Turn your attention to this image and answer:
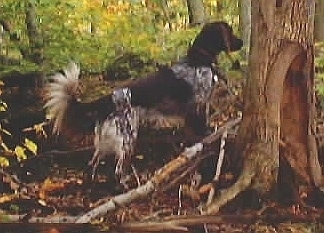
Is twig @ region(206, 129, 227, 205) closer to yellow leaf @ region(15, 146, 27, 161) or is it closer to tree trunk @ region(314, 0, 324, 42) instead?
tree trunk @ region(314, 0, 324, 42)

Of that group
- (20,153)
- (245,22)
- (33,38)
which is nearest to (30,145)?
(20,153)

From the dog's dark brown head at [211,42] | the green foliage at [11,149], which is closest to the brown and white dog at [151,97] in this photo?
the dog's dark brown head at [211,42]

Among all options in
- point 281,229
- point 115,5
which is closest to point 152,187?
point 281,229

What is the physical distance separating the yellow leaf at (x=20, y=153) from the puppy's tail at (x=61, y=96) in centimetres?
14

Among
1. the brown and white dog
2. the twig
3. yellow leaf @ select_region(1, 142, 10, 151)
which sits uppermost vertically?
the brown and white dog

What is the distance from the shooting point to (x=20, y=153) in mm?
2334

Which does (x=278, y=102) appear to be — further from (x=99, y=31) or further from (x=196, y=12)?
(x=99, y=31)

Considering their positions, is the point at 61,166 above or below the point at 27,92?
below

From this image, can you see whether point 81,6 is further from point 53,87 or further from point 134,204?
point 134,204

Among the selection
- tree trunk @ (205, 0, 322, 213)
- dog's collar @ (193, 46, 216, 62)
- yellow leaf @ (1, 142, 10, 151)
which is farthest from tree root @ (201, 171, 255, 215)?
yellow leaf @ (1, 142, 10, 151)

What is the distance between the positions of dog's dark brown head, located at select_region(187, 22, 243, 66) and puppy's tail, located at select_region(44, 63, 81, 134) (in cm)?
46

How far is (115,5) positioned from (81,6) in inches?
5.3

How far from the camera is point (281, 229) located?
7.62 feet

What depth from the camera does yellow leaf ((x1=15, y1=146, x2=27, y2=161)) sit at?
2330 mm
